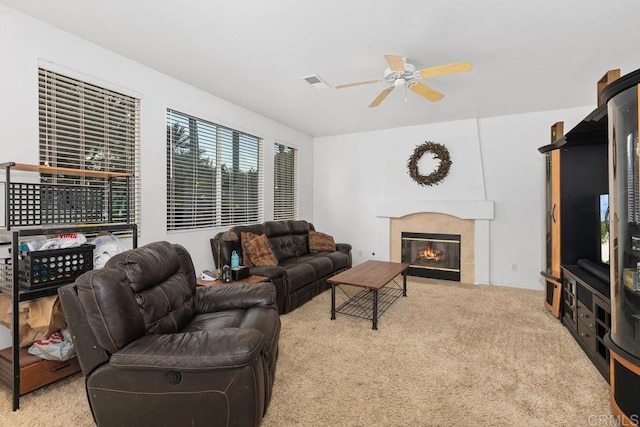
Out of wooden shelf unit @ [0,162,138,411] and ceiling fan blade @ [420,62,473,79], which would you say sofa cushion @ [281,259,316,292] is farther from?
ceiling fan blade @ [420,62,473,79]

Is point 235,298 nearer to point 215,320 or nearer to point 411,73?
point 215,320

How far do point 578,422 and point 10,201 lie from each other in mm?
3764

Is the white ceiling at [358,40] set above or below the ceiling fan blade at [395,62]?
above

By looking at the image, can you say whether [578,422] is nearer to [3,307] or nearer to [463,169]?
[3,307]

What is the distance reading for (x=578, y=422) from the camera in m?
1.84

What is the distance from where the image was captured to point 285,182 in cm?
593

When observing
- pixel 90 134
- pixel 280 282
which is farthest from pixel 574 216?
pixel 90 134

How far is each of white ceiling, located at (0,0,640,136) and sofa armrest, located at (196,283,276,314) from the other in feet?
6.85

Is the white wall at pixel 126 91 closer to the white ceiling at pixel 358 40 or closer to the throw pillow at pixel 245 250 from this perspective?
the white ceiling at pixel 358 40

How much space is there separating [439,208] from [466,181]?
61 centimetres

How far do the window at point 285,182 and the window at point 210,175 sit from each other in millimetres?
517

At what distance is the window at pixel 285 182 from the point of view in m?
5.64

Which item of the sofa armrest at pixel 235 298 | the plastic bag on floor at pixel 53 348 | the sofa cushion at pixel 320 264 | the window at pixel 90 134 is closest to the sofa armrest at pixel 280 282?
the sofa cushion at pixel 320 264

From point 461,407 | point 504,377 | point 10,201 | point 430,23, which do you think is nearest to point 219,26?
point 430,23
